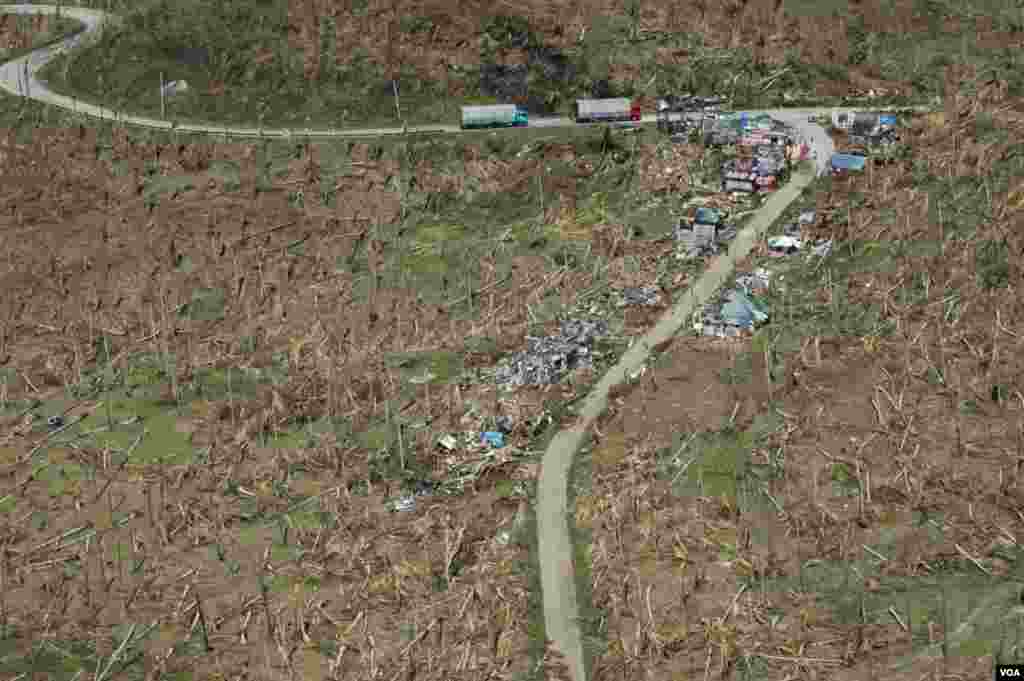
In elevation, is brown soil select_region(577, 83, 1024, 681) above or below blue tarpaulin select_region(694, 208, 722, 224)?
below

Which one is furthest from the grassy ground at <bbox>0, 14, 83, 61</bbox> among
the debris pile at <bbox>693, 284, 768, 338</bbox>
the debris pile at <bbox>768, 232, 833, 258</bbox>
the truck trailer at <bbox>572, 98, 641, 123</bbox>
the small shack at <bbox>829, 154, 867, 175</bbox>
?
the debris pile at <bbox>693, 284, 768, 338</bbox>

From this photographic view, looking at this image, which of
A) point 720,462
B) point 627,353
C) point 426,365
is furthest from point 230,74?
point 720,462

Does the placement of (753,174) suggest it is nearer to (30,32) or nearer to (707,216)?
(707,216)

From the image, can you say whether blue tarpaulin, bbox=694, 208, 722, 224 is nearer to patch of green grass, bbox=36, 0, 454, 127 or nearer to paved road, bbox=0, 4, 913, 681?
paved road, bbox=0, 4, 913, 681

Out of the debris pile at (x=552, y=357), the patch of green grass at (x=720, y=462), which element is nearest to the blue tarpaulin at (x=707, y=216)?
the debris pile at (x=552, y=357)

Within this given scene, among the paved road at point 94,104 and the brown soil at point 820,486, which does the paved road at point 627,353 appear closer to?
the paved road at point 94,104

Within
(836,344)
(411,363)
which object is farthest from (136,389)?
(836,344)
